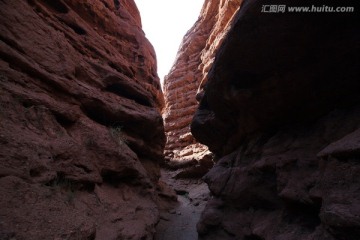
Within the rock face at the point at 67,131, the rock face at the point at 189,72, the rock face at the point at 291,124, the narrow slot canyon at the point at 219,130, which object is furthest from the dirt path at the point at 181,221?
the rock face at the point at 189,72

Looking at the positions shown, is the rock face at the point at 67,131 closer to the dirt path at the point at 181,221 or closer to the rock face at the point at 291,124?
the dirt path at the point at 181,221

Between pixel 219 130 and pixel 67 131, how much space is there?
5.11 m

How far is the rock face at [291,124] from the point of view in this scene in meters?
3.54

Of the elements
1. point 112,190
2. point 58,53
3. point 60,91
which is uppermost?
point 58,53

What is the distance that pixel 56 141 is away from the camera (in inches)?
190

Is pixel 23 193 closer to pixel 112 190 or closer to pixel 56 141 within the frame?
pixel 56 141

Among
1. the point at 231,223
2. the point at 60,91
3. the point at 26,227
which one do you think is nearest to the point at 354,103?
the point at 231,223

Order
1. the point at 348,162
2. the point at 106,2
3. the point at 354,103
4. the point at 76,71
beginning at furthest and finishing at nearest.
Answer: the point at 106,2 < the point at 76,71 < the point at 354,103 < the point at 348,162

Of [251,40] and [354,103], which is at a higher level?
[251,40]

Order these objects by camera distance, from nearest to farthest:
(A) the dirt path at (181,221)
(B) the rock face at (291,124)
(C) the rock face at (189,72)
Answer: (B) the rock face at (291,124), (A) the dirt path at (181,221), (C) the rock face at (189,72)

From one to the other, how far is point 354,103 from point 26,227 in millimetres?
5712

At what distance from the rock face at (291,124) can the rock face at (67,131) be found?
261 cm

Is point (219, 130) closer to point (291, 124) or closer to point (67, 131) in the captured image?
point (291, 124)

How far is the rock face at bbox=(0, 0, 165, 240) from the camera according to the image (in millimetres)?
3547
